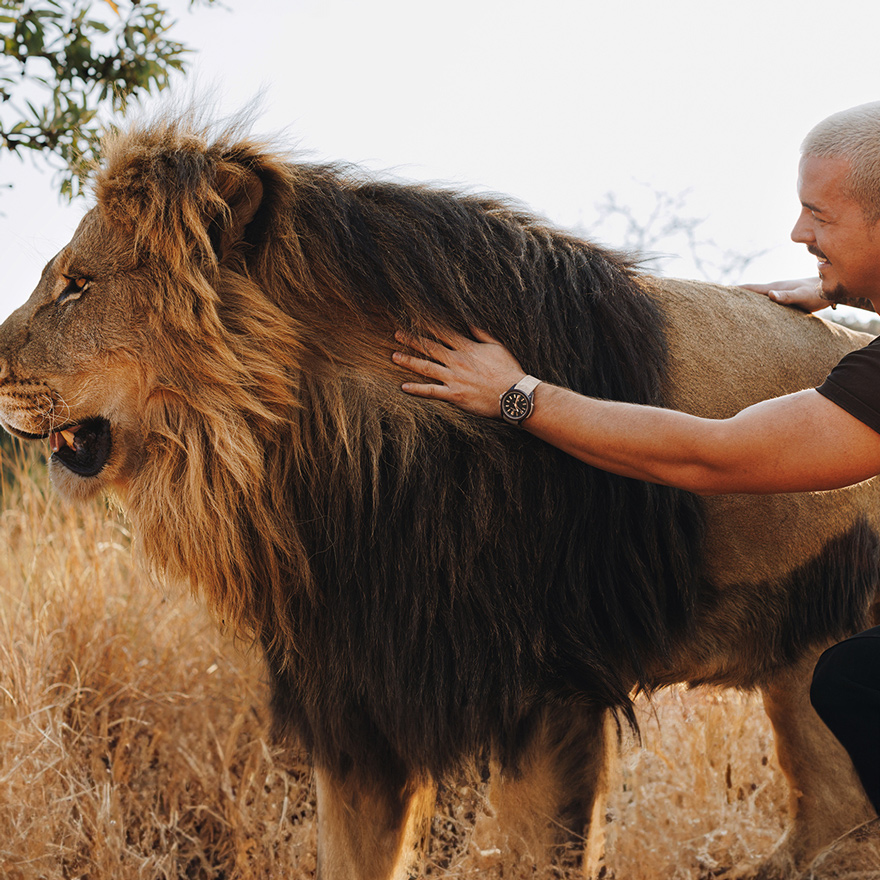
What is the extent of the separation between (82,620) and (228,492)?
2216 millimetres

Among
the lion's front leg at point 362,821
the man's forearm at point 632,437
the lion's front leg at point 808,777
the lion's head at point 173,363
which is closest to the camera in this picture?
the man's forearm at point 632,437

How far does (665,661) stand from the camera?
2359 mm

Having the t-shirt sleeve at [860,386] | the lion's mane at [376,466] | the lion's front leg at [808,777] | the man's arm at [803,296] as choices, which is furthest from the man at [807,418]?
the man's arm at [803,296]

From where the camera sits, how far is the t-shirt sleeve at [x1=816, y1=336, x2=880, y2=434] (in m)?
1.82

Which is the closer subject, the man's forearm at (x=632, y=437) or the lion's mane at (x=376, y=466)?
the man's forearm at (x=632, y=437)

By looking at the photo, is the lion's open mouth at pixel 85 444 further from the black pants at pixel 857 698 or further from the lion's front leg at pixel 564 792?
the black pants at pixel 857 698

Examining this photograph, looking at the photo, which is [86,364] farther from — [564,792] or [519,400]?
[564,792]

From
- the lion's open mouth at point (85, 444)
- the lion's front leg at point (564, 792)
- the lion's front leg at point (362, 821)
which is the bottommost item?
the lion's front leg at point (564, 792)

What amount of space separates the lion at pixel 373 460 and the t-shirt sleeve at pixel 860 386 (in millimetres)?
516

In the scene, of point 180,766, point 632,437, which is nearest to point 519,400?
point 632,437

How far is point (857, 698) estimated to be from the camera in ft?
7.06

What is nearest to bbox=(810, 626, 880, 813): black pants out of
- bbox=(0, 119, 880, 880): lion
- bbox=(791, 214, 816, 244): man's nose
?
bbox=(0, 119, 880, 880): lion

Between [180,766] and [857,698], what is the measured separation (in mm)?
2462

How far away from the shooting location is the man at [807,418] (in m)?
1.87
